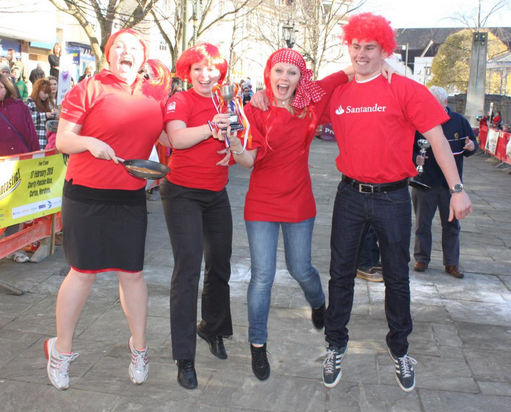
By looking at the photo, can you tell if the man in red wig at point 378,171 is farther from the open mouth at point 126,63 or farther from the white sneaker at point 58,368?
the white sneaker at point 58,368

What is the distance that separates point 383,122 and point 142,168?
131cm

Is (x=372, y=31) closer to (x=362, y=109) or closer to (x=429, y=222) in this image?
(x=362, y=109)

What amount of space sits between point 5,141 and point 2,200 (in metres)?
1.20

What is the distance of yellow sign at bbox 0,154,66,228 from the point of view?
17.5ft

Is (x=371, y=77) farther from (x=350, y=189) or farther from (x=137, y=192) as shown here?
(x=137, y=192)

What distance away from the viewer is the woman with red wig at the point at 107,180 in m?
3.15

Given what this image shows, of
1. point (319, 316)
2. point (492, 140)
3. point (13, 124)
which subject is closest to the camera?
point (319, 316)

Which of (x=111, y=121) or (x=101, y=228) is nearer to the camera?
(x=111, y=121)

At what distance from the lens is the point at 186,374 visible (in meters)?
3.46

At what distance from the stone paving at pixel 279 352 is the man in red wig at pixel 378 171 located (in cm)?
20

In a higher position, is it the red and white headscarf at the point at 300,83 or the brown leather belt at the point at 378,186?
the red and white headscarf at the point at 300,83

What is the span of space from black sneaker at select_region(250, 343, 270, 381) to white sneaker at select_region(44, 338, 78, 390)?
103cm

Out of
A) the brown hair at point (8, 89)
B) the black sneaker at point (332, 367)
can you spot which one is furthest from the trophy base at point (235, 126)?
the brown hair at point (8, 89)

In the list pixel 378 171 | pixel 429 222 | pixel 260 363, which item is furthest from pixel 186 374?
pixel 429 222
